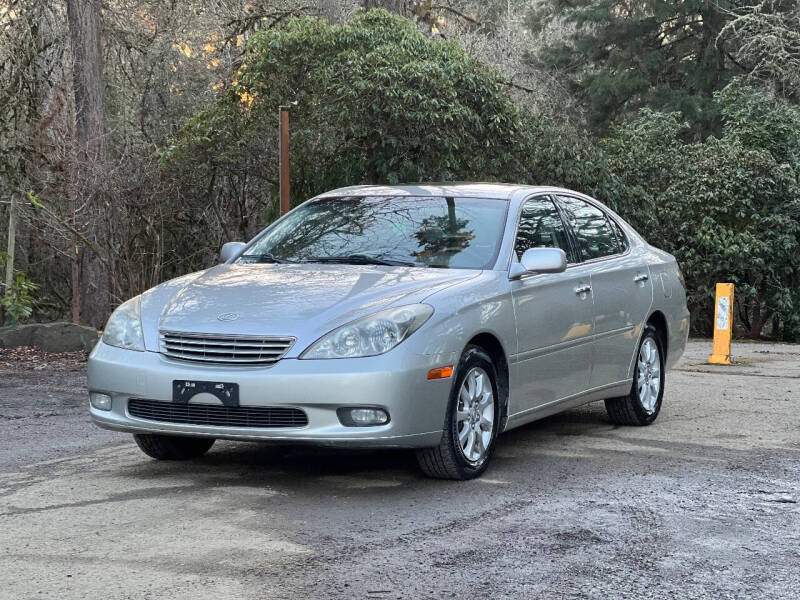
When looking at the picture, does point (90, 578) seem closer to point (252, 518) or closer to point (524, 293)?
point (252, 518)

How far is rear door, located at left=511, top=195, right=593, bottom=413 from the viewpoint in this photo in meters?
7.38

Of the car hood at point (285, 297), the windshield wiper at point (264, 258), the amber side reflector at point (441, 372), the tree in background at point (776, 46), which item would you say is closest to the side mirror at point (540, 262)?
the car hood at point (285, 297)

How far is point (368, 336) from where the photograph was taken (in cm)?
638

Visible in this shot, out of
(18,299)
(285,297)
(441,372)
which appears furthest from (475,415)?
(18,299)

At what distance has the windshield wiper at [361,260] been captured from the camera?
7.33m

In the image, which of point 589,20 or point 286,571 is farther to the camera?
point 589,20

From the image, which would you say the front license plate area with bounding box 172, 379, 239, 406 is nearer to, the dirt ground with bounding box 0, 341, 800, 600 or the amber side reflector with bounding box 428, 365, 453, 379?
the dirt ground with bounding box 0, 341, 800, 600

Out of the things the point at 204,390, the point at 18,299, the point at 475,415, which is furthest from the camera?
the point at 18,299

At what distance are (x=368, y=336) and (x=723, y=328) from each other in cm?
892

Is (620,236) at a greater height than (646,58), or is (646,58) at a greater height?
(646,58)

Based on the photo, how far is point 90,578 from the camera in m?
4.88

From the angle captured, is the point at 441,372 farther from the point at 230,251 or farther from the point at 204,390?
the point at 230,251

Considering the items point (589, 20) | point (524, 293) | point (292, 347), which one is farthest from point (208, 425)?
point (589, 20)

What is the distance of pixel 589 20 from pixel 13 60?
23.0m
